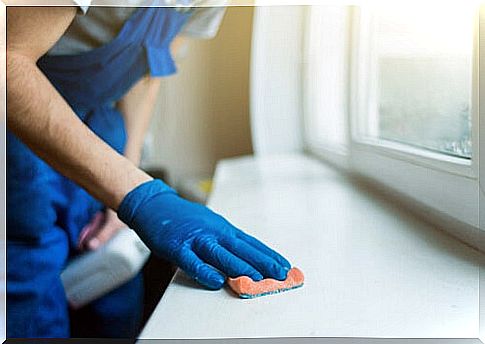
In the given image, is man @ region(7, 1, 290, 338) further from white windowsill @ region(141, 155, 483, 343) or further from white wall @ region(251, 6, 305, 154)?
white wall @ region(251, 6, 305, 154)

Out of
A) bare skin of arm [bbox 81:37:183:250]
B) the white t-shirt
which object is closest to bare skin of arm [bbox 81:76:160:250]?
bare skin of arm [bbox 81:37:183:250]

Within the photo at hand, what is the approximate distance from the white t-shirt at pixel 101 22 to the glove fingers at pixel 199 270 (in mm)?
195

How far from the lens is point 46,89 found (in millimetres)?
486

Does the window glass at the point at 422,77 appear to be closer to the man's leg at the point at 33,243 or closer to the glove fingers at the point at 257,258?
the glove fingers at the point at 257,258

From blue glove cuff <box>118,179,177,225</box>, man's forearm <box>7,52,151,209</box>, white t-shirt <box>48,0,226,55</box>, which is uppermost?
white t-shirt <box>48,0,226,55</box>

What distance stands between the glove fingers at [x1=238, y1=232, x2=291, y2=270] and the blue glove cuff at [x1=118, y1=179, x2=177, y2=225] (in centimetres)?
7

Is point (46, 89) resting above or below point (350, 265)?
above

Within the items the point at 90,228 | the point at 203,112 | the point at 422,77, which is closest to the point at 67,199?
the point at 90,228

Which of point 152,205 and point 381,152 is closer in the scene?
point 152,205

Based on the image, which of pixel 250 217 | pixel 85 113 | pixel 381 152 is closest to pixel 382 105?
pixel 381 152

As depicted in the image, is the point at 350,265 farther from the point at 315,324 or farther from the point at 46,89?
the point at 46,89

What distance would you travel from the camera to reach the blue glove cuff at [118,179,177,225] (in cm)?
49

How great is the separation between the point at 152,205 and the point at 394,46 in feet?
0.96

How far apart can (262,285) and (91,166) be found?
161 millimetres
